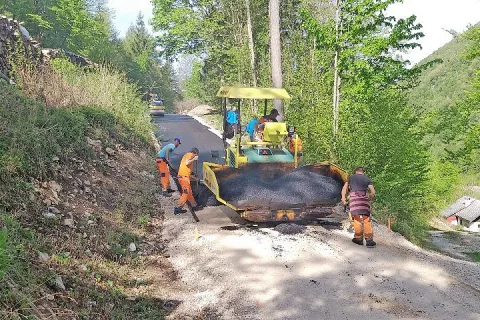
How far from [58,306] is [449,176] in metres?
44.4

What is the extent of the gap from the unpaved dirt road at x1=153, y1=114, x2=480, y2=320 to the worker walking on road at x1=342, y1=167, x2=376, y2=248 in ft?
0.85

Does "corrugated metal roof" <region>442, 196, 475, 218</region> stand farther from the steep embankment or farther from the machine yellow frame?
the steep embankment

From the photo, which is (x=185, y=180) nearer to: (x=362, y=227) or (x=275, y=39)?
(x=362, y=227)

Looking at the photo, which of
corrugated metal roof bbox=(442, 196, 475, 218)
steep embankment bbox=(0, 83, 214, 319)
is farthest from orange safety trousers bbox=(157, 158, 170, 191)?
corrugated metal roof bbox=(442, 196, 475, 218)

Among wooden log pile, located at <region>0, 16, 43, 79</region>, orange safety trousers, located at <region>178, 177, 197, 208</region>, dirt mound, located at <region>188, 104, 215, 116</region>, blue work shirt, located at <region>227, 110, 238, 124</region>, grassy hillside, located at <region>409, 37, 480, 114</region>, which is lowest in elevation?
orange safety trousers, located at <region>178, 177, 197, 208</region>

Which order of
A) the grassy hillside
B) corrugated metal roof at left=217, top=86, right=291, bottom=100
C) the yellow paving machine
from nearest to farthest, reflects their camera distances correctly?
the yellow paving machine → corrugated metal roof at left=217, top=86, right=291, bottom=100 → the grassy hillside

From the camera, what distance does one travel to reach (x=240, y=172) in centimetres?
936

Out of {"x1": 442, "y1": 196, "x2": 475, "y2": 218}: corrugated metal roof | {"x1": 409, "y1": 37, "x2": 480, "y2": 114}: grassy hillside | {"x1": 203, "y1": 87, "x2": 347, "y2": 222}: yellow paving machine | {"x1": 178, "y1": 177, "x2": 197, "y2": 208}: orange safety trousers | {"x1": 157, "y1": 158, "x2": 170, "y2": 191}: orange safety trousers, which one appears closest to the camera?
{"x1": 203, "y1": 87, "x2": 347, "y2": 222}: yellow paving machine

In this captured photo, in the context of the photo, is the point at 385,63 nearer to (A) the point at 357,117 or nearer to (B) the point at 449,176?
(A) the point at 357,117

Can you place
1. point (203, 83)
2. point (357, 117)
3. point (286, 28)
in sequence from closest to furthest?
point (357, 117)
point (286, 28)
point (203, 83)

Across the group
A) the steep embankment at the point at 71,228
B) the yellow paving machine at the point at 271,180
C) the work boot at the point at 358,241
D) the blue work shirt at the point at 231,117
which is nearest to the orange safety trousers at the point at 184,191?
the yellow paving machine at the point at 271,180

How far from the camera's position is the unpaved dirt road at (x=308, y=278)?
18.5 ft

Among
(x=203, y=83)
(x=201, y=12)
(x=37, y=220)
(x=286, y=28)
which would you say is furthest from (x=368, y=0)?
(x=203, y=83)

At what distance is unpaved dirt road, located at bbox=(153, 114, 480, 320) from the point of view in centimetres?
565
